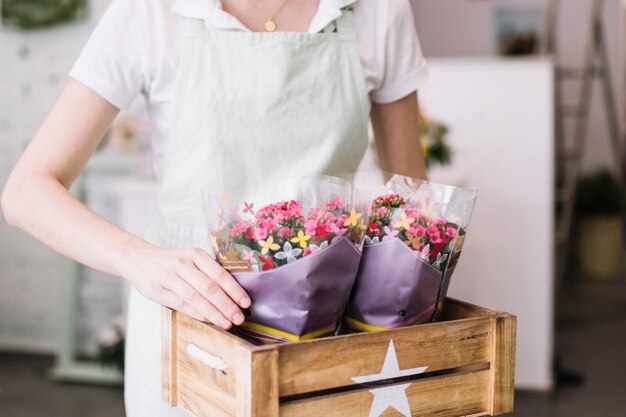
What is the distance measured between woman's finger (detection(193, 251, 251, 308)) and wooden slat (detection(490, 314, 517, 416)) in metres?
0.35

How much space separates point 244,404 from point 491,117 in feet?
11.3

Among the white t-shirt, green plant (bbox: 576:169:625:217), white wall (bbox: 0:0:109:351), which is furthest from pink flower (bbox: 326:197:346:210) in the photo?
green plant (bbox: 576:169:625:217)

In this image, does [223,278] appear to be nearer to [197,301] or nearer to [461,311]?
[197,301]

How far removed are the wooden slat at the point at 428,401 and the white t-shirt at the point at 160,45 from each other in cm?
58

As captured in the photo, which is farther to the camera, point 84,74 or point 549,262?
point 549,262

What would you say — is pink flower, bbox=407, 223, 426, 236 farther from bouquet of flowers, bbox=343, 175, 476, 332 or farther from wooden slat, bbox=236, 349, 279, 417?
wooden slat, bbox=236, 349, 279, 417

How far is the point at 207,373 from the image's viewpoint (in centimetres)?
101

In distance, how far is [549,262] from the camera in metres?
4.12

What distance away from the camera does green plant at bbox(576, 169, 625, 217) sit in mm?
7234

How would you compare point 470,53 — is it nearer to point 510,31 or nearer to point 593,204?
point 510,31

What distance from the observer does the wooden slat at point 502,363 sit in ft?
3.53

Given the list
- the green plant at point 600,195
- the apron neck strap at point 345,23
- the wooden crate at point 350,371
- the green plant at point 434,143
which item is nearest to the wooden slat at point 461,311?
the wooden crate at point 350,371

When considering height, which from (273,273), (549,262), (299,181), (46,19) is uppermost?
(46,19)

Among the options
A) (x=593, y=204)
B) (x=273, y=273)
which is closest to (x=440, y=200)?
(x=273, y=273)
